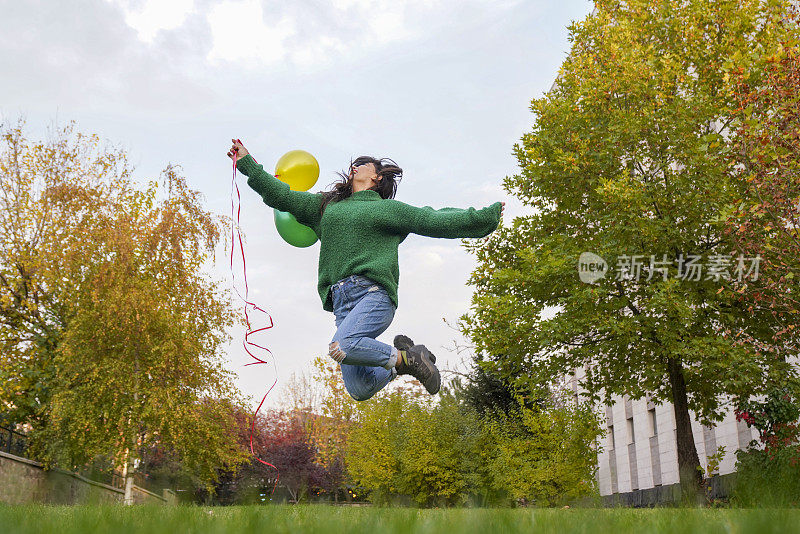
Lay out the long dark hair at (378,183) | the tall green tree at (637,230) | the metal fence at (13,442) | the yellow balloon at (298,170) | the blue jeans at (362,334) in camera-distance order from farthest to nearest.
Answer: the metal fence at (13,442), the tall green tree at (637,230), the yellow balloon at (298,170), the long dark hair at (378,183), the blue jeans at (362,334)

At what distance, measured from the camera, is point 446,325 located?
70.2 feet

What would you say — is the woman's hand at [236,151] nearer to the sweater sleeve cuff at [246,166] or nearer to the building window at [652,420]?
the sweater sleeve cuff at [246,166]

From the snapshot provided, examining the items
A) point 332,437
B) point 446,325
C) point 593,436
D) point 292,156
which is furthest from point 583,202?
point 332,437

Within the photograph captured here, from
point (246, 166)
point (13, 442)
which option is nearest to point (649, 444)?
point (13, 442)

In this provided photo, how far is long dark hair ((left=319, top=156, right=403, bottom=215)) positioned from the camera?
20.8ft

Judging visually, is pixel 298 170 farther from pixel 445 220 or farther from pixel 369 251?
pixel 445 220

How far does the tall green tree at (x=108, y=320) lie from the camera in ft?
68.3

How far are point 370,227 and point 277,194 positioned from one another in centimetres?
93

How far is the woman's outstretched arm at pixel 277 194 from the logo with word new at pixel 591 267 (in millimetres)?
9056

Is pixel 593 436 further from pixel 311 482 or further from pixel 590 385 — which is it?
pixel 311 482

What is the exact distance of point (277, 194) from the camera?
613 centimetres

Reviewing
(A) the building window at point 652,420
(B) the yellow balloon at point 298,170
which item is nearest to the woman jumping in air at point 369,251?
(B) the yellow balloon at point 298,170

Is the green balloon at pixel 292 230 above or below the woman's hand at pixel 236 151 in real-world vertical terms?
below

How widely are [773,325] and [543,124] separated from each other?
21.2 ft
